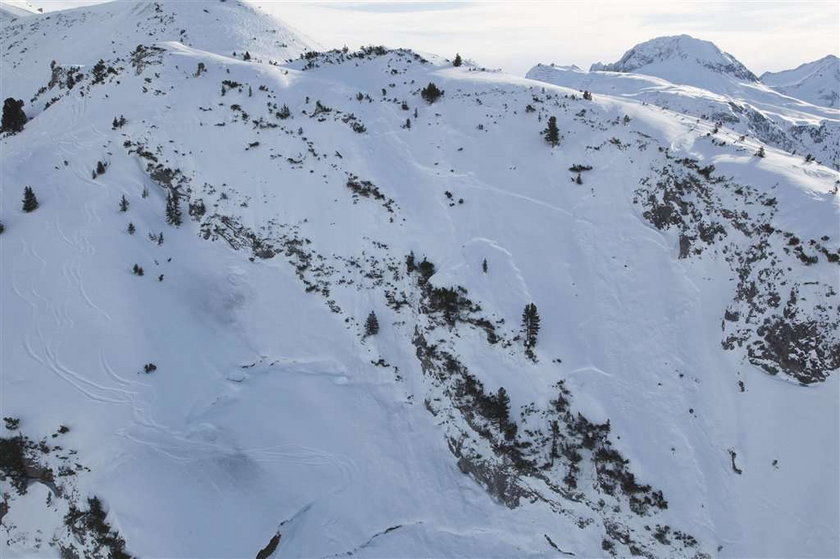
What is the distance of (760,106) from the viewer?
134 m

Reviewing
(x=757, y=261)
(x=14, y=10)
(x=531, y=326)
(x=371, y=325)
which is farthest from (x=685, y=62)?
(x=14, y=10)

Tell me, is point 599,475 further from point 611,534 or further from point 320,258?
point 320,258

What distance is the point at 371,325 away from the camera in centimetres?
2112

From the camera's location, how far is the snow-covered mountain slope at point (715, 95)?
101250 millimetres

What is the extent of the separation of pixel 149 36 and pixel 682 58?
162 m

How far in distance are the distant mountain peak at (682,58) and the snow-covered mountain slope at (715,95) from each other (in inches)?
11.5

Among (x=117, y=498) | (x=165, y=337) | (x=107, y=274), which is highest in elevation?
(x=107, y=274)

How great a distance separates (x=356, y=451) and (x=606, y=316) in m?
11.7

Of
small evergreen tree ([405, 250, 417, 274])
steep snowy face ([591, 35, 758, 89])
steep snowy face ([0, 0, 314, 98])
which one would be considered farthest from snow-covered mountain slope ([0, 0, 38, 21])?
steep snowy face ([591, 35, 758, 89])

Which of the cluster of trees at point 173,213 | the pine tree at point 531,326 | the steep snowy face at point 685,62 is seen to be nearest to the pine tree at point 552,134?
the pine tree at point 531,326

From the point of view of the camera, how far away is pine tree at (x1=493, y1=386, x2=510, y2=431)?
1766 cm

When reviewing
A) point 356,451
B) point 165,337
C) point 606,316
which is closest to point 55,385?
point 165,337

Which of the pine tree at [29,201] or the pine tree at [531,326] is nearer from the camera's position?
the pine tree at [531,326]

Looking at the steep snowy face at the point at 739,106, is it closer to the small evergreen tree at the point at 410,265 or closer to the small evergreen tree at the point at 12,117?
the small evergreen tree at the point at 410,265
